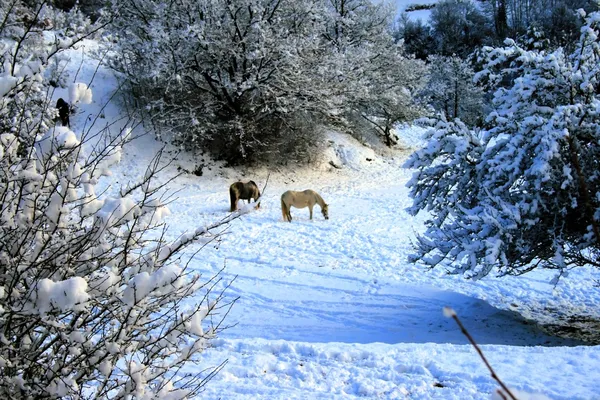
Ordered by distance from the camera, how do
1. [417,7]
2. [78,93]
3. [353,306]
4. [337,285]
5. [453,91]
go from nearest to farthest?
[78,93]
[353,306]
[337,285]
[453,91]
[417,7]

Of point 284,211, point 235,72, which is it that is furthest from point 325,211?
point 235,72

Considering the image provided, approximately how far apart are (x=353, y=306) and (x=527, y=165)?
4036mm

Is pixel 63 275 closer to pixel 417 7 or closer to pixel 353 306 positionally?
pixel 353 306

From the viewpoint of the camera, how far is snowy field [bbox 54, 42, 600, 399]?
4938 mm

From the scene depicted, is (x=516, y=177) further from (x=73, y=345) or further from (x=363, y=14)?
(x=363, y=14)

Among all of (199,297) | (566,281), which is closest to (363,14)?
(566,281)

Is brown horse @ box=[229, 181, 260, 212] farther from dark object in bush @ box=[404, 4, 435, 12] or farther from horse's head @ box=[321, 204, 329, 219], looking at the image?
dark object in bush @ box=[404, 4, 435, 12]

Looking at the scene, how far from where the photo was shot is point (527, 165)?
298 inches

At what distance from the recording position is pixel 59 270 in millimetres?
2650

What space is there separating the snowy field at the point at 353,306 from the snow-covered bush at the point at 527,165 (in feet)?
4.88

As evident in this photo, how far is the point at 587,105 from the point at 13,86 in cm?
736

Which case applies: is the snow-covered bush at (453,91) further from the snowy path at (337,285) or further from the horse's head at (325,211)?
the snowy path at (337,285)

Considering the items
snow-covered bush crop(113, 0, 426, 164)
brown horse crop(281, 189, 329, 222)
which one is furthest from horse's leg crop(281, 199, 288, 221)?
snow-covered bush crop(113, 0, 426, 164)

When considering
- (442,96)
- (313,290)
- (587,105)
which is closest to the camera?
(587,105)
